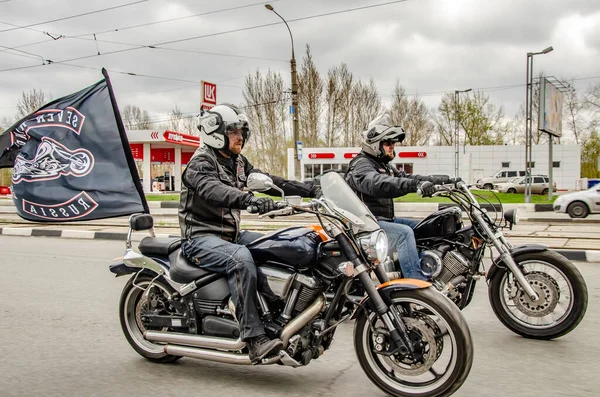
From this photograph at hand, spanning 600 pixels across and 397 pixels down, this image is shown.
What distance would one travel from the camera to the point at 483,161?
50531 millimetres

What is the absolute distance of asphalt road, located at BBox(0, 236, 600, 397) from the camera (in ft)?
11.5

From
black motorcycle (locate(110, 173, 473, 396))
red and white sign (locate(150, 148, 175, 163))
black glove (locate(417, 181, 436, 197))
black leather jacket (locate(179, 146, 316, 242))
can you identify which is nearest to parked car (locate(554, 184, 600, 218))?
black glove (locate(417, 181, 436, 197))

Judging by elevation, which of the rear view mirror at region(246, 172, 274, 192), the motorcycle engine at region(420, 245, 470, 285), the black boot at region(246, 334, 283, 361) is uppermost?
the rear view mirror at region(246, 172, 274, 192)

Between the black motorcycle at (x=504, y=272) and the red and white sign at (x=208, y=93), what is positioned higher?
the red and white sign at (x=208, y=93)

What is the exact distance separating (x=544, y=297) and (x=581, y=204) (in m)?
14.3

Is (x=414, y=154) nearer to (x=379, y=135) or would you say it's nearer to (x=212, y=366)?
(x=379, y=135)

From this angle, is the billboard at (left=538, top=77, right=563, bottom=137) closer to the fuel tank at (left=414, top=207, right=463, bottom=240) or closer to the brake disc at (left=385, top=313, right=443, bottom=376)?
the fuel tank at (left=414, top=207, right=463, bottom=240)

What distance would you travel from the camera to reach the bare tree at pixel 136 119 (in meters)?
66.6

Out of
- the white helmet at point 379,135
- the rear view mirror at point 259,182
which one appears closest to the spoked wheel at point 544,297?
the white helmet at point 379,135

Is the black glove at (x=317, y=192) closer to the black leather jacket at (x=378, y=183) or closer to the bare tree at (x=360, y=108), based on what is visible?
the black leather jacket at (x=378, y=183)

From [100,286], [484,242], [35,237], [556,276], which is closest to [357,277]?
[484,242]

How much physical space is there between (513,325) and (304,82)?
43950 mm

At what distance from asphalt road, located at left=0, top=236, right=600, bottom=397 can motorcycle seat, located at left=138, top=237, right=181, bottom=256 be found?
0.80 m

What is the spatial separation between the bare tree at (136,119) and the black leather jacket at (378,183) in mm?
64047
